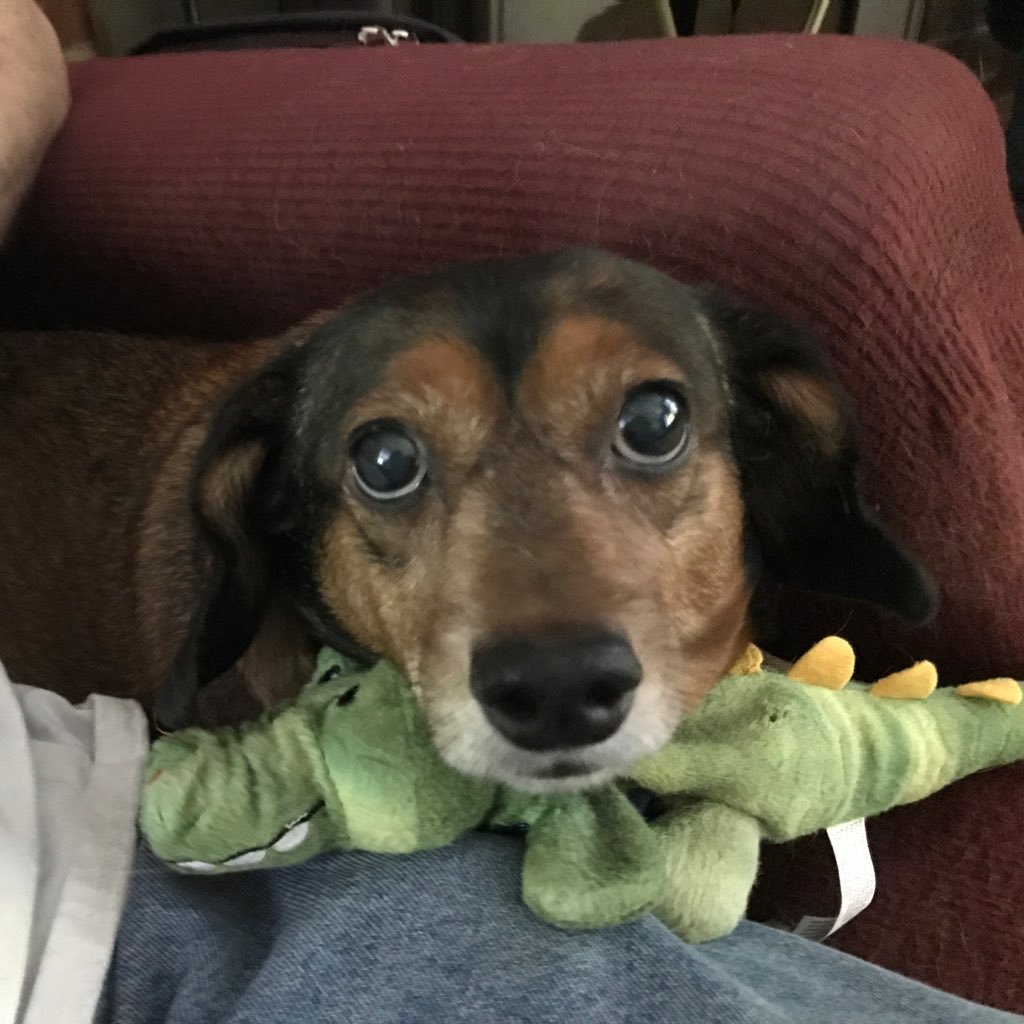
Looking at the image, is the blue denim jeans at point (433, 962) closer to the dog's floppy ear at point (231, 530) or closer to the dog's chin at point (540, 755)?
the dog's chin at point (540, 755)

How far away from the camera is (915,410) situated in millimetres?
1422

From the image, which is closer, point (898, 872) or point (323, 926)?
point (323, 926)

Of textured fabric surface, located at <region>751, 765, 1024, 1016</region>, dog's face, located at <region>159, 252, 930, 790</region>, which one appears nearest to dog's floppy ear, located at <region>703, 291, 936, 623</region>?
dog's face, located at <region>159, 252, 930, 790</region>

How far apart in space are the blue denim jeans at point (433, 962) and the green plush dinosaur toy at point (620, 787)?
0.03 metres

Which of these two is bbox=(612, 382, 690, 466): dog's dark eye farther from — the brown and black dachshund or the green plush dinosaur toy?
the green plush dinosaur toy

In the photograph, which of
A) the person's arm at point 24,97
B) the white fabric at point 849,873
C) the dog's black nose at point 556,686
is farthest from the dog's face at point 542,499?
the person's arm at point 24,97

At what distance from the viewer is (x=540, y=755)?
105 cm

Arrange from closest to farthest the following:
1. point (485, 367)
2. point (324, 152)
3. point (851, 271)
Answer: point (485, 367), point (851, 271), point (324, 152)

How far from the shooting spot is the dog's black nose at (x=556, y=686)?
1008 millimetres

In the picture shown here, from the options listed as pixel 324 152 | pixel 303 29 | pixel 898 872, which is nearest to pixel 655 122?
pixel 324 152

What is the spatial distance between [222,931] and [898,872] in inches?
35.7

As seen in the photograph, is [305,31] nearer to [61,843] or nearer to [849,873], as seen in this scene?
[61,843]

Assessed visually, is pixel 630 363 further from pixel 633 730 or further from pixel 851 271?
pixel 633 730

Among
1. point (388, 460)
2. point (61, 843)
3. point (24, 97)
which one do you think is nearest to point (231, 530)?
point (388, 460)
